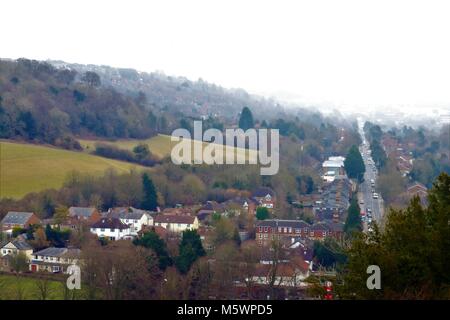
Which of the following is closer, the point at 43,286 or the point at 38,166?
the point at 43,286

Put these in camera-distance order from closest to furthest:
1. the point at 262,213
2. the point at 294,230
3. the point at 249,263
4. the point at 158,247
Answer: the point at 249,263, the point at 158,247, the point at 294,230, the point at 262,213

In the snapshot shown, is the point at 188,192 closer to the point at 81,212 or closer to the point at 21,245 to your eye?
the point at 81,212

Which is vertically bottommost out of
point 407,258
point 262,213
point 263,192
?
point 262,213

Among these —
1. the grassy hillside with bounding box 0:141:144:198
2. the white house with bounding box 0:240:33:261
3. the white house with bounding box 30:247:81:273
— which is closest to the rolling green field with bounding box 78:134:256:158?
the grassy hillside with bounding box 0:141:144:198

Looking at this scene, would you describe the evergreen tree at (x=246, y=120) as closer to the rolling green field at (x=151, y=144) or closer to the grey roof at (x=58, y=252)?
the rolling green field at (x=151, y=144)

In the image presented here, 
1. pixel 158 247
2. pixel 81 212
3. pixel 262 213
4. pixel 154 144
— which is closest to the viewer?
pixel 158 247

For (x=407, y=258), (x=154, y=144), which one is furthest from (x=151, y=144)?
(x=407, y=258)

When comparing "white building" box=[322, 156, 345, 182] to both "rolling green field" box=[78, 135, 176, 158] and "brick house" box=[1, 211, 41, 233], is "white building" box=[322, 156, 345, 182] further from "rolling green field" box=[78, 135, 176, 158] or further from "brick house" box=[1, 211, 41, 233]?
"brick house" box=[1, 211, 41, 233]

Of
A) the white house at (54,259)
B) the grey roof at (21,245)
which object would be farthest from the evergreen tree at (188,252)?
the grey roof at (21,245)
